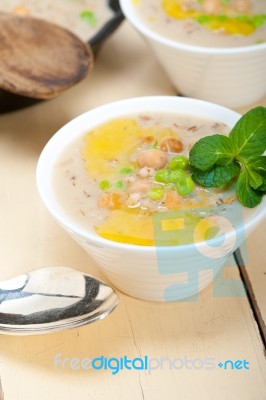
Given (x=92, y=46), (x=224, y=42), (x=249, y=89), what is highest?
(x=92, y=46)

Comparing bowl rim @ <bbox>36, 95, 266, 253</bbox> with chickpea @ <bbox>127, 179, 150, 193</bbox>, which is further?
chickpea @ <bbox>127, 179, 150, 193</bbox>

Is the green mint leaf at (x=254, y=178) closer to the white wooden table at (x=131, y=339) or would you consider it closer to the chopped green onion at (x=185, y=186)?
the chopped green onion at (x=185, y=186)

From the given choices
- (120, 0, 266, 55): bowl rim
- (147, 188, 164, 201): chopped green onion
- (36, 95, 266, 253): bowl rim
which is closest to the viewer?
(36, 95, 266, 253): bowl rim

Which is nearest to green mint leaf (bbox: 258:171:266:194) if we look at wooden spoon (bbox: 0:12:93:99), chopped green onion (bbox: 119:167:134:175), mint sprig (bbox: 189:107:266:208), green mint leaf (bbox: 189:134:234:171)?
mint sprig (bbox: 189:107:266:208)

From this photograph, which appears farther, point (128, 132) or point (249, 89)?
point (249, 89)

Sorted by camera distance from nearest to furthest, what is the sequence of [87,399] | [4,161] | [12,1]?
Answer: [87,399] → [4,161] → [12,1]

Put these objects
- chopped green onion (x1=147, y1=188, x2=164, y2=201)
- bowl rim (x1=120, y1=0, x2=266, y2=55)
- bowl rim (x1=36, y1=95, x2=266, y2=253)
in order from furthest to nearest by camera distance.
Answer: bowl rim (x1=120, y1=0, x2=266, y2=55) < chopped green onion (x1=147, y1=188, x2=164, y2=201) < bowl rim (x1=36, y1=95, x2=266, y2=253)

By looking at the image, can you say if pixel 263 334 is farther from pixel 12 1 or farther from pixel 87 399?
pixel 12 1

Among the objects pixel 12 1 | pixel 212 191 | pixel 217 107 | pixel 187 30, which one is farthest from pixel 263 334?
pixel 12 1

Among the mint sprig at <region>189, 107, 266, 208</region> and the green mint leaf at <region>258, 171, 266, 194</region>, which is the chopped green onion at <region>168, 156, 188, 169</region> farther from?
the green mint leaf at <region>258, 171, 266, 194</region>

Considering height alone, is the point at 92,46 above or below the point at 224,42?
above
